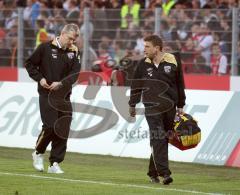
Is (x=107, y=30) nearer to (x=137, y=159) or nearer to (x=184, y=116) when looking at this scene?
(x=137, y=159)

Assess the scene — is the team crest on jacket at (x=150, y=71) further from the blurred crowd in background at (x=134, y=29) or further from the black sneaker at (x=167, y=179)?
the blurred crowd in background at (x=134, y=29)

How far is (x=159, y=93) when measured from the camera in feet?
40.2

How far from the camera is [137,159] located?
1652 centimetres

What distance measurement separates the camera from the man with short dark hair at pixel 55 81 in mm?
13570

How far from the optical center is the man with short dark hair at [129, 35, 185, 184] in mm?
12133

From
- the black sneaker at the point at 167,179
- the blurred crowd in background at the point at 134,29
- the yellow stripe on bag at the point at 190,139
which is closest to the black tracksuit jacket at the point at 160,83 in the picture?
the yellow stripe on bag at the point at 190,139

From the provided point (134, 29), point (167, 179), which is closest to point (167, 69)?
point (167, 179)

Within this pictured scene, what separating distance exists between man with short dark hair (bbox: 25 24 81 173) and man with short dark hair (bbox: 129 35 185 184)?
1.66m

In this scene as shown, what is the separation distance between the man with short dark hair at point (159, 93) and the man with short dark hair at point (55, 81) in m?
1.66

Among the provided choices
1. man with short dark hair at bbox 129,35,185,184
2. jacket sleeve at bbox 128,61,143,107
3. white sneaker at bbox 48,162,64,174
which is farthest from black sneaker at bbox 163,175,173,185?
white sneaker at bbox 48,162,64,174

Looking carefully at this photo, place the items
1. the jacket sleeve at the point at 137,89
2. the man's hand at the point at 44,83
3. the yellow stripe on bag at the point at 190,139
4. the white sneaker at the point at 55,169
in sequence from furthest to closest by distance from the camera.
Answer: the white sneaker at the point at 55,169 → the man's hand at the point at 44,83 → the yellow stripe on bag at the point at 190,139 → the jacket sleeve at the point at 137,89

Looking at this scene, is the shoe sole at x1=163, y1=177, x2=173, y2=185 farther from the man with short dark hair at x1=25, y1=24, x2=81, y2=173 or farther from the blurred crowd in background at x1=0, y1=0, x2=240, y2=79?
the blurred crowd in background at x1=0, y1=0, x2=240, y2=79

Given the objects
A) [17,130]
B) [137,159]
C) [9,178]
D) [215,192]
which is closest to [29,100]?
[17,130]

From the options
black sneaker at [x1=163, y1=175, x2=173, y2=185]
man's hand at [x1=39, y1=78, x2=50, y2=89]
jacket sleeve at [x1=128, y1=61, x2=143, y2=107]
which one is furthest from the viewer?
man's hand at [x1=39, y1=78, x2=50, y2=89]
